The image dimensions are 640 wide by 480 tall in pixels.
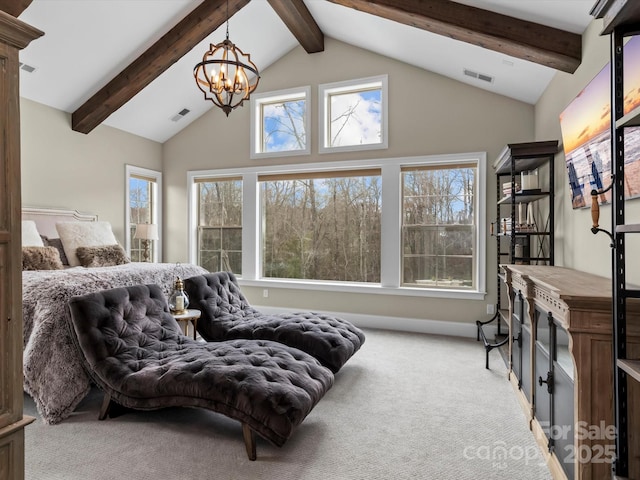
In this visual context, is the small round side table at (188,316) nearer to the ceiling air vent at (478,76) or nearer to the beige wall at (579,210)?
the beige wall at (579,210)

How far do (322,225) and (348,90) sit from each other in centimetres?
194

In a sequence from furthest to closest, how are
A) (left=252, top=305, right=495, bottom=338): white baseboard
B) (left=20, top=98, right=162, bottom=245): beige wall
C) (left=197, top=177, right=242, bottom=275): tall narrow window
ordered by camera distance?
(left=197, top=177, right=242, bottom=275): tall narrow window, (left=252, top=305, right=495, bottom=338): white baseboard, (left=20, top=98, right=162, bottom=245): beige wall

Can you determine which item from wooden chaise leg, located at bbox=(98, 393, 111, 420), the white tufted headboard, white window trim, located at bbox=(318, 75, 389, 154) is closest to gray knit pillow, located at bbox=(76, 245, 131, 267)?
the white tufted headboard

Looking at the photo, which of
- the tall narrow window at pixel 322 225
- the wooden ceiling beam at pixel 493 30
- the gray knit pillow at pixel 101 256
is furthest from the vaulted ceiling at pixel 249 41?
the gray knit pillow at pixel 101 256

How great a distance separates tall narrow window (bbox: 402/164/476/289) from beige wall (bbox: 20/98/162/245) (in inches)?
164

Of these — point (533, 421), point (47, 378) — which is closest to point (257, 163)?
point (47, 378)

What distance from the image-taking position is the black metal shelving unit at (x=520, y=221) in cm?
335

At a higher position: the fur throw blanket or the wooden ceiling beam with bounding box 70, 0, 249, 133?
the wooden ceiling beam with bounding box 70, 0, 249, 133

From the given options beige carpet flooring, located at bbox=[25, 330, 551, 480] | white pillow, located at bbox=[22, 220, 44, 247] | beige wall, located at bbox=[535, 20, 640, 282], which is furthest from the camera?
white pillow, located at bbox=[22, 220, 44, 247]

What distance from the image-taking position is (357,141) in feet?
17.3

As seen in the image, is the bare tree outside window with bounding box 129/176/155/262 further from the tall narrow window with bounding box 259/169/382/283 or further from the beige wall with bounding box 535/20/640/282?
the beige wall with bounding box 535/20/640/282

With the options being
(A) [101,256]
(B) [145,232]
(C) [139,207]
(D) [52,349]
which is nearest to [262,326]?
(D) [52,349]

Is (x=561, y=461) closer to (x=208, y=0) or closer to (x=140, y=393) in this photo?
(x=140, y=393)

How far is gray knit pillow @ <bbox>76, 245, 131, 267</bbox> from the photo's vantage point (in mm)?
4250
